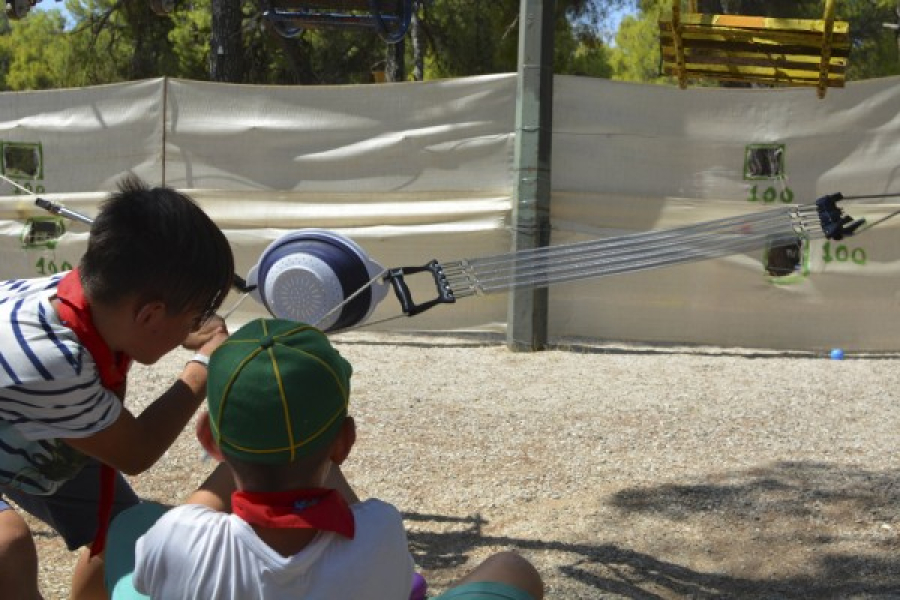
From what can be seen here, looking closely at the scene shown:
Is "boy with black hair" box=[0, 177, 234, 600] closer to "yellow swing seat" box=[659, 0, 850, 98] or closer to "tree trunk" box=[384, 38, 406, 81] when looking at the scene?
"yellow swing seat" box=[659, 0, 850, 98]

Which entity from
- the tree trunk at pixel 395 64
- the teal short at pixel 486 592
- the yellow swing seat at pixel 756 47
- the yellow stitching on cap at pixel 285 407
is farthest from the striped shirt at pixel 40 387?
the tree trunk at pixel 395 64

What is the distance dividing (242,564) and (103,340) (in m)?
0.69

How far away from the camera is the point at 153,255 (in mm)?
2023

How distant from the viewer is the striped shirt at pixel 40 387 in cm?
204

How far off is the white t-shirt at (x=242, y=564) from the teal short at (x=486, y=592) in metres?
0.21

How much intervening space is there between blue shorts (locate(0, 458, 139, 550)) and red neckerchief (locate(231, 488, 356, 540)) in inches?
39.2

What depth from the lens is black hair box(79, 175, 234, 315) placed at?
79.8 inches

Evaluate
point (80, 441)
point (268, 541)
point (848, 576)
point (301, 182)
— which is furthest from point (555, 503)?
point (301, 182)

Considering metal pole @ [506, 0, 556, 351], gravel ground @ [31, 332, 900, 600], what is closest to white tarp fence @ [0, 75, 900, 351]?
metal pole @ [506, 0, 556, 351]

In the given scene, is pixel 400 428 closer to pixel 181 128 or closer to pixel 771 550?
pixel 771 550

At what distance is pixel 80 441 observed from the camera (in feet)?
7.09

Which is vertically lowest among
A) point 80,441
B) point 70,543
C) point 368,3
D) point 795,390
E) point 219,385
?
point 795,390

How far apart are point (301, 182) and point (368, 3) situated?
145 inches

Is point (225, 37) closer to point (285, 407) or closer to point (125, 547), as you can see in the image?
point (125, 547)
